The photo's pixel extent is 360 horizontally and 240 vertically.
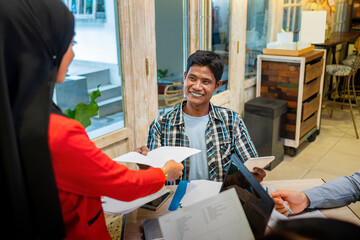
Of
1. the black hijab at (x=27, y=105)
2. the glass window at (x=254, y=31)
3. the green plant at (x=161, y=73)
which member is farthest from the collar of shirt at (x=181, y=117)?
the glass window at (x=254, y=31)

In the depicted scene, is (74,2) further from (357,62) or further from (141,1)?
(357,62)

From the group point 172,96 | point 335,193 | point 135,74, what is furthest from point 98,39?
point 335,193

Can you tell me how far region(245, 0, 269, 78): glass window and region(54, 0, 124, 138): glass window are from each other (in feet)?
6.39

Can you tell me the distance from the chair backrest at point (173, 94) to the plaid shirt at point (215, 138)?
4.56 ft

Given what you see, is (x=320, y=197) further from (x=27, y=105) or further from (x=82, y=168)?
(x=27, y=105)

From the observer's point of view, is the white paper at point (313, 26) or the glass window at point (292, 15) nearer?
the white paper at point (313, 26)

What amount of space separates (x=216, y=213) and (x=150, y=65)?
1.85m

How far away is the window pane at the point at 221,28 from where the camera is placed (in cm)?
326

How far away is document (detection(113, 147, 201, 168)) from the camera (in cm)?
130

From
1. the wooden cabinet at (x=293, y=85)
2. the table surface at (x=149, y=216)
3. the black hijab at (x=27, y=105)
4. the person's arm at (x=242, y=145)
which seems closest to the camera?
the black hijab at (x=27, y=105)

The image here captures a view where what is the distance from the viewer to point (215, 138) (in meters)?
1.77

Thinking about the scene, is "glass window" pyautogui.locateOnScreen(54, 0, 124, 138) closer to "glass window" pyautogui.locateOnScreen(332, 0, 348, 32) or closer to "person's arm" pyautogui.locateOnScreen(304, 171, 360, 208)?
"person's arm" pyautogui.locateOnScreen(304, 171, 360, 208)

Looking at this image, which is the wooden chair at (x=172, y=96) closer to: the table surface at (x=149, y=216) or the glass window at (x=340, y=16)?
A: the table surface at (x=149, y=216)

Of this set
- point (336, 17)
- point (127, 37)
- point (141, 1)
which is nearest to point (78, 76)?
point (127, 37)
